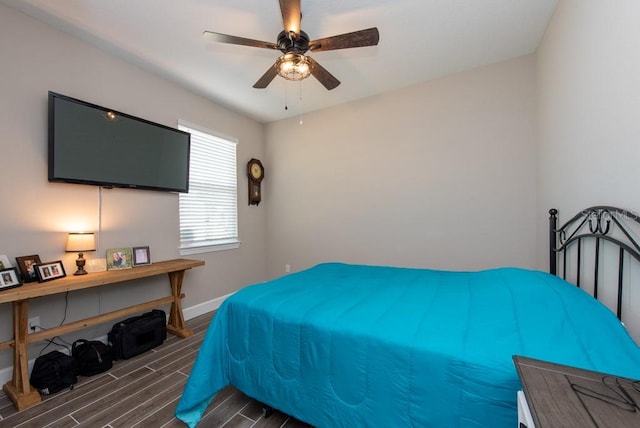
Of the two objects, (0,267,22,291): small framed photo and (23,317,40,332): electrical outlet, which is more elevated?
(0,267,22,291): small framed photo

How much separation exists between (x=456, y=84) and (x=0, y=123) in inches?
158

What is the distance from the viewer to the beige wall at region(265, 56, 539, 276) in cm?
267

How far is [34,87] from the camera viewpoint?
209 cm

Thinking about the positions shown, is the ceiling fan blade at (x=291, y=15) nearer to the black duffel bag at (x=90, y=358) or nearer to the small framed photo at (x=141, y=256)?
the small framed photo at (x=141, y=256)

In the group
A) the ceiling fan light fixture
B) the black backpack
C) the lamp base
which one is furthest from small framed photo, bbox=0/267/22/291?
the ceiling fan light fixture

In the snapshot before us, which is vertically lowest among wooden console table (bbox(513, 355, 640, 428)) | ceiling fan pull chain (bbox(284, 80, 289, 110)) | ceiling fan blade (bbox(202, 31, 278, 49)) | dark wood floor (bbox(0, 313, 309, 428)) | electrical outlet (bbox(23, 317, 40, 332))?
dark wood floor (bbox(0, 313, 309, 428))

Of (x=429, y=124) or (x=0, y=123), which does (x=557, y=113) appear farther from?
(x=0, y=123)

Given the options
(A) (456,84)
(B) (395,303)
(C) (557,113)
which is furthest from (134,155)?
(C) (557,113)

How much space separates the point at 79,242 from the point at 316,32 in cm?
263

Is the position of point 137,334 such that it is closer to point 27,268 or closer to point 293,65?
point 27,268

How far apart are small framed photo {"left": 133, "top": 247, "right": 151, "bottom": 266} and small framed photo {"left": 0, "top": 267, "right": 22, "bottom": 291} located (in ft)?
2.73

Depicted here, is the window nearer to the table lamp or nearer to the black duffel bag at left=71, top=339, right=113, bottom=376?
the table lamp

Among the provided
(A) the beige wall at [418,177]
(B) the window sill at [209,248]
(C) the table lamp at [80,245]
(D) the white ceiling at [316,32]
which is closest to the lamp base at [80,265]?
(C) the table lamp at [80,245]

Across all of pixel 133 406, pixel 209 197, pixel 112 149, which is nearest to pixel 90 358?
pixel 133 406
